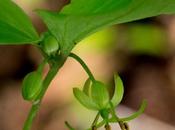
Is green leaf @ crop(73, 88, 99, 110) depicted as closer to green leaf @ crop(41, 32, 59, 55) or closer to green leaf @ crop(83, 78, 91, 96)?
green leaf @ crop(83, 78, 91, 96)

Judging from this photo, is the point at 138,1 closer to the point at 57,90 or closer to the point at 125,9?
the point at 125,9

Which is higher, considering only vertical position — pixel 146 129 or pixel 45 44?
pixel 45 44

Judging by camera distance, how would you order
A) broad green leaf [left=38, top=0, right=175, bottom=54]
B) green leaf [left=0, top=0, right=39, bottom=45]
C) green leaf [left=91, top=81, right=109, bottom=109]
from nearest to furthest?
broad green leaf [left=38, top=0, right=175, bottom=54]
green leaf [left=0, top=0, right=39, bottom=45]
green leaf [left=91, top=81, right=109, bottom=109]

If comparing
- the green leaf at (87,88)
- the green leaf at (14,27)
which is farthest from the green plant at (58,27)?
the green leaf at (87,88)

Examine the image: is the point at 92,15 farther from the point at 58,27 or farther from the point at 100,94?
the point at 100,94

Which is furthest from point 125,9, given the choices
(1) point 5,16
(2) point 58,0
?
(2) point 58,0

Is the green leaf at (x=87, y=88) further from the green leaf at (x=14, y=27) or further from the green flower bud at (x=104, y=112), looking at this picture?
the green leaf at (x=14, y=27)

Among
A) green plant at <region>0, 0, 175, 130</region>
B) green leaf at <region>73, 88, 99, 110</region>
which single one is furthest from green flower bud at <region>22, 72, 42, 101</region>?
green leaf at <region>73, 88, 99, 110</region>
